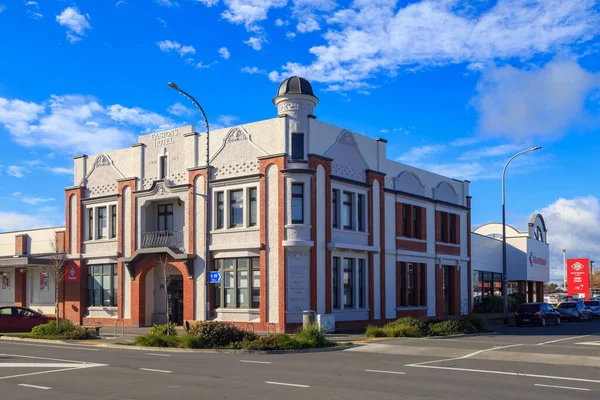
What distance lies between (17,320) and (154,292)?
6.86 metres

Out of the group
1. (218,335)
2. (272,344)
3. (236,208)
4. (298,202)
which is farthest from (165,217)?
(272,344)

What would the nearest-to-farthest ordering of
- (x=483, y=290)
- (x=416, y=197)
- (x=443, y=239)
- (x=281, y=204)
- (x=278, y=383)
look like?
(x=278, y=383) → (x=281, y=204) → (x=416, y=197) → (x=443, y=239) → (x=483, y=290)

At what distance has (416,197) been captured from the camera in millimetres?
38250

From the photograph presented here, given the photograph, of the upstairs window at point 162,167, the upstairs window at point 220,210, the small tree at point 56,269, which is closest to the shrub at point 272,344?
the upstairs window at point 220,210

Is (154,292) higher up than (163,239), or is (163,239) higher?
(163,239)

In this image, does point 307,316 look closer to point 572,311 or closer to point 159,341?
point 159,341

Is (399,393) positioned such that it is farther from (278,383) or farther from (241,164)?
(241,164)

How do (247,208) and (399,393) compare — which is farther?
(247,208)

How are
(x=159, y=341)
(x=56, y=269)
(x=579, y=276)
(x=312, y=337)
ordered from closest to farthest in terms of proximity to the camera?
(x=312, y=337), (x=159, y=341), (x=56, y=269), (x=579, y=276)

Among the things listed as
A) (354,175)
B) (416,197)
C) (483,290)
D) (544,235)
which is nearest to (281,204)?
(354,175)

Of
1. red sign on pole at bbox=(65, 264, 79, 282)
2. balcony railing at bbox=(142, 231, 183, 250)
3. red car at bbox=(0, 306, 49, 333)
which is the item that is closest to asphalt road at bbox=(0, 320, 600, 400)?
red car at bbox=(0, 306, 49, 333)

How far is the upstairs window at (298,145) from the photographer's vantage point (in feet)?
101

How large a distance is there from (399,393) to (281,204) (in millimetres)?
18161

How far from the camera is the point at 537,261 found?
5491cm
